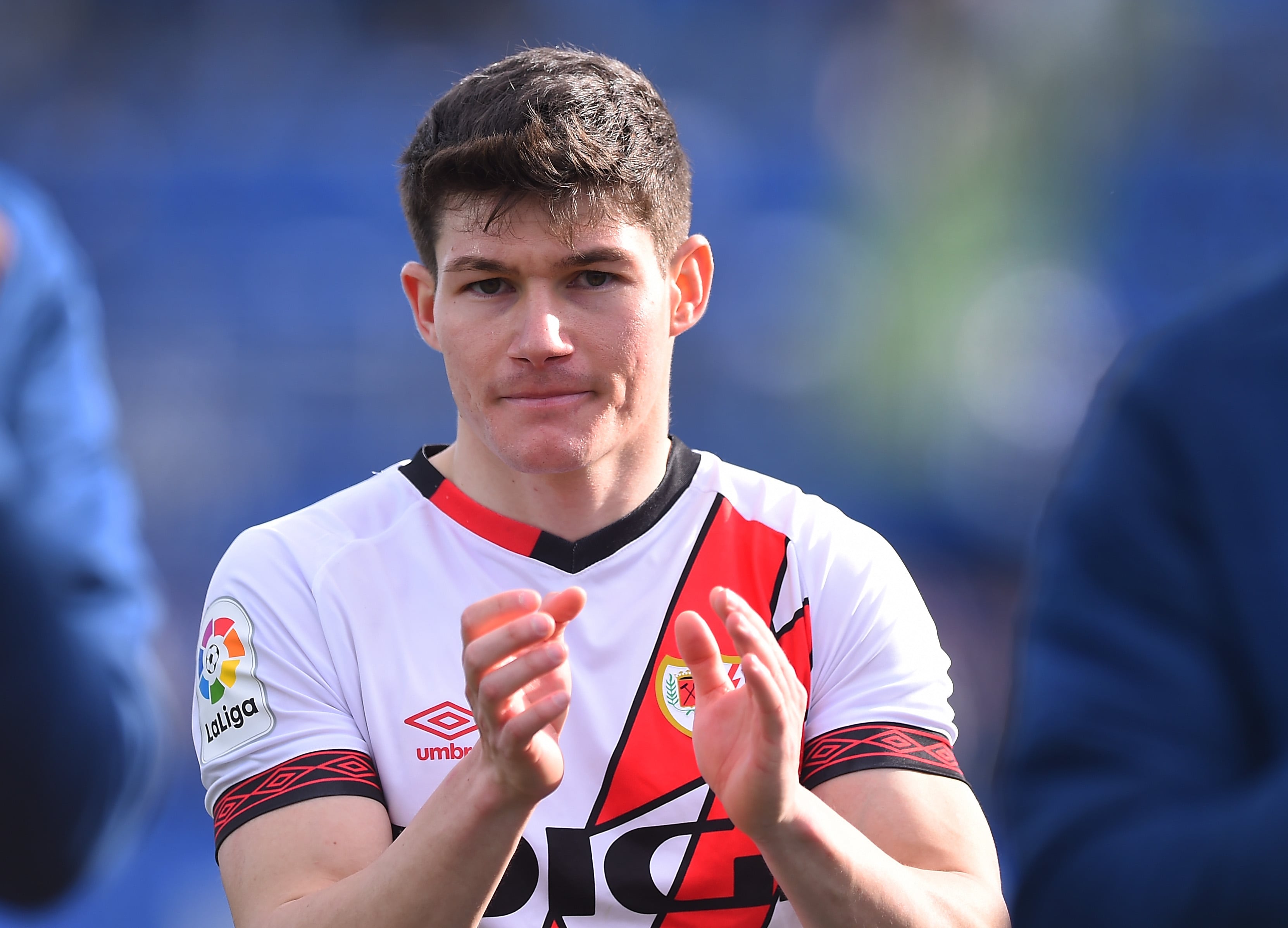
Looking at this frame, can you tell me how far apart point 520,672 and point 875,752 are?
565 millimetres

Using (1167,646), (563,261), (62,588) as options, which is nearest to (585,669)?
(563,261)

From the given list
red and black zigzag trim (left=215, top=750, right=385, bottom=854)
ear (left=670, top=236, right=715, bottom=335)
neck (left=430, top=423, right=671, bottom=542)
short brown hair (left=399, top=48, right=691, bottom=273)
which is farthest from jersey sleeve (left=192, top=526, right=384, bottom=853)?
ear (left=670, top=236, right=715, bottom=335)

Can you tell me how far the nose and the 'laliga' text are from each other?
54 cm

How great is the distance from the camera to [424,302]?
1753 mm

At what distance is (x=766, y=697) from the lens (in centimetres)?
122

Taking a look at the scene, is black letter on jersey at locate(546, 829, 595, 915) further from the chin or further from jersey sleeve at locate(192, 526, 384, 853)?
the chin

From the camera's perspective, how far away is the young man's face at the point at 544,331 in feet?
5.23

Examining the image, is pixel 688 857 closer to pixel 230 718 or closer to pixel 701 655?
pixel 701 655

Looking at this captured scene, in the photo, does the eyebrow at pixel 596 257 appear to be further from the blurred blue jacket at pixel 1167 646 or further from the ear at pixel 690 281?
the blurred blue jacket at pixel 1167 646

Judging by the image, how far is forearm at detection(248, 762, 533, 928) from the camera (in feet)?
4.34

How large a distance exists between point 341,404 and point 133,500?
496 mm

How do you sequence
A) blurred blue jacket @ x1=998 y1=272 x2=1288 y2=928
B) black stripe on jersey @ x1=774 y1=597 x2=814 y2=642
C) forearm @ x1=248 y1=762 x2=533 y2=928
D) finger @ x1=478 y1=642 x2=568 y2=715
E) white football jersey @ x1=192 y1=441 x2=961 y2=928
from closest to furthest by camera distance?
blurred blue jacket @ x1=998 y1=272 x2=1288 y2=928
finger @ x1=478 y1=642 x2=568 y2=715
forearm @ x1=248 y1=762 x2=533 y2=928
white football jersey @ x1=192 y1=441 x2=961 y2=928
black stripe on jersey @ x1=774 y1=597 x2=814 y2=642

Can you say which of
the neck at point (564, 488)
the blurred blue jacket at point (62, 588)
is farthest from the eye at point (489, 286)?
the blurred blue jacket at point (62, 588)

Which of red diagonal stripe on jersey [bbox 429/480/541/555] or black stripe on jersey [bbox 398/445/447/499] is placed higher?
black stripe on jersey [bbox 398/445/447/499]
